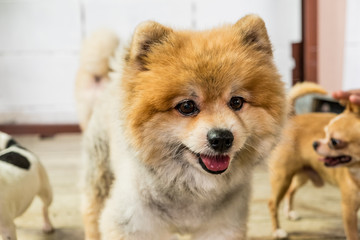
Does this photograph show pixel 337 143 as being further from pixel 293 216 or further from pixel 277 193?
pixel 293 216

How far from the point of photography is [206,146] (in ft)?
3.13

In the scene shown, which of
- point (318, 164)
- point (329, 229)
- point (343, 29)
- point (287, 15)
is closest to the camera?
point (318, 164)

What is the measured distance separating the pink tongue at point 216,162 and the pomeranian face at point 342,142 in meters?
0.61

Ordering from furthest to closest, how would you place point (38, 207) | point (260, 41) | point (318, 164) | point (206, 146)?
point (38, 207) < point (318, 164) < point (260, 41) < point (206, 146)

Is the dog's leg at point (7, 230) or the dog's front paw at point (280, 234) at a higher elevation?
the dog's leg at point (7, 230)

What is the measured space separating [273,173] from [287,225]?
0.33 metres

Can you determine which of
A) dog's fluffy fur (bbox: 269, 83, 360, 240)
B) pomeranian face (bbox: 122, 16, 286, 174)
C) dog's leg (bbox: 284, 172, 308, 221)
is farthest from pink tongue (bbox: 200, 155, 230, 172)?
dog's leg (bbox: 284, 172, 308, 221)

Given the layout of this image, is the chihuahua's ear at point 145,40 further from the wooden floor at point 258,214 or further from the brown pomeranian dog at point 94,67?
the brown pomeranian dog at point 94,67

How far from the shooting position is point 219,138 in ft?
3.07

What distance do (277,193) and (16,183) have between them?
1.07 m

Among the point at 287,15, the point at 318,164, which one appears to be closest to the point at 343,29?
the point at 287,15

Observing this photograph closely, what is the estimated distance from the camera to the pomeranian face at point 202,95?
0.97 metres

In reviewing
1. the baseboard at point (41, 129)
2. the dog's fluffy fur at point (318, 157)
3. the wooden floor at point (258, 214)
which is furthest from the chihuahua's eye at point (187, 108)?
the baseboard at point (41, 129)

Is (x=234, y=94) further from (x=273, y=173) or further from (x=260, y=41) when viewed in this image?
(x=273, y=173)
